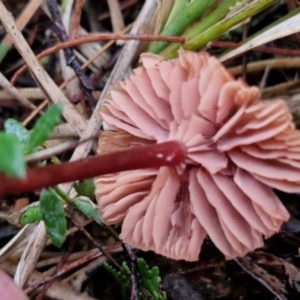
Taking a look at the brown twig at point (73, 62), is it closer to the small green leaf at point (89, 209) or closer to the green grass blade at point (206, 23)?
the green grass blade at point (206, 23)

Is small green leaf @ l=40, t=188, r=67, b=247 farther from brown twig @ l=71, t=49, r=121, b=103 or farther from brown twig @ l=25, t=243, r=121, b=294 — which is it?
brown twig @ l=71, t=49, r=121, b=103

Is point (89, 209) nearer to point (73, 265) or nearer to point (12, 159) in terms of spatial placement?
point (73, 265)

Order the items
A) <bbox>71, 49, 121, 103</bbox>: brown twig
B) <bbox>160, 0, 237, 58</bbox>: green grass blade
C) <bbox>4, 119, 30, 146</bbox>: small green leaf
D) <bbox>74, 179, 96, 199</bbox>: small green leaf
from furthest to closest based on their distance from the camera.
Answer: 1. <bbox>71, 49, 121, 103</bbox>: brown twig
2. <bbox>160, 0, 237, 58</bbox>: green grass blade
3. <bbox>74, 179, 96, 199</bbox>: small green leaf
4. <bbox>4, 119, 30, 146</bbox>: small green leaf

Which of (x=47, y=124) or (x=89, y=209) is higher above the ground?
(x=47, y=124)

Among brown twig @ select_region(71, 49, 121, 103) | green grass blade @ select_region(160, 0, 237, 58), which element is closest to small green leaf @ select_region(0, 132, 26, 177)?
green grass blade @ select_region(160, 0, 237, 58)

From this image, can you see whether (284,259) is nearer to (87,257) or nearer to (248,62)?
(87,257)

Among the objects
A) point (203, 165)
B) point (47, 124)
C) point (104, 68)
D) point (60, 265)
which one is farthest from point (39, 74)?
point (203, 165)

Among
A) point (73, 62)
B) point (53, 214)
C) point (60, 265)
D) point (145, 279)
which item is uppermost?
point (73, 62)
